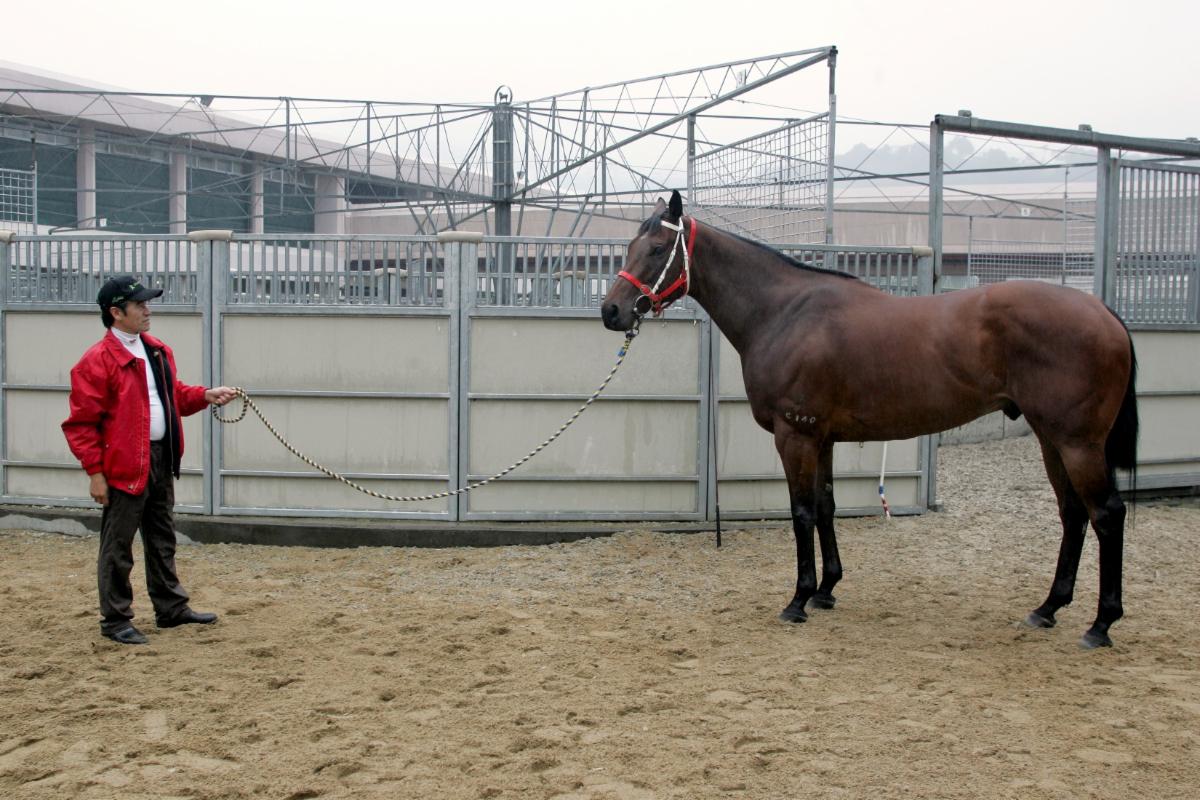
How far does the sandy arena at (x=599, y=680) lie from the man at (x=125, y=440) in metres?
0.27

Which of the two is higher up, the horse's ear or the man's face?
the horse's ear

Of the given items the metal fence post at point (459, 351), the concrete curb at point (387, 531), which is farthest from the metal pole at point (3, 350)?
the metal fence post at point (459, 351)

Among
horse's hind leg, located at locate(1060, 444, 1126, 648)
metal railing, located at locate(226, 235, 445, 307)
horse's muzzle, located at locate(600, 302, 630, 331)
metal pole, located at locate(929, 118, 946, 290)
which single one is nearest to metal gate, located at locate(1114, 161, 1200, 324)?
metal pole, located at locate(929, 118, 946, 290)

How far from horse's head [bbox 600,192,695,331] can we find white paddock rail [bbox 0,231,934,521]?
4.73ft

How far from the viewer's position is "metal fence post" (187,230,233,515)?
6.80 metres

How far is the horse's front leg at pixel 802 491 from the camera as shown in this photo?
4.96 m

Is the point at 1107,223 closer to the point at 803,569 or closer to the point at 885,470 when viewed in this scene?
the point at 885,470

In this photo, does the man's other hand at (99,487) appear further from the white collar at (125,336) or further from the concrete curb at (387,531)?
the concrete curb at (387,531)

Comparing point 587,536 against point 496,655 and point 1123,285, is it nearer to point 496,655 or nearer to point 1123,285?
point 496,655

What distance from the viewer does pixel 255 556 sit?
6.36 m

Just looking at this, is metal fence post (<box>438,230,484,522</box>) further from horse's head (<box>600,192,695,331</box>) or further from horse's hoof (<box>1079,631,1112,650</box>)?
horse's hoof (<box>1079,631,1112,650</box>)

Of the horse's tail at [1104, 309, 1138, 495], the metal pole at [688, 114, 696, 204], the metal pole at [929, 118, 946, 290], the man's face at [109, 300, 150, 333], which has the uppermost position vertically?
the metal pole at [688, 114, 696, 204]

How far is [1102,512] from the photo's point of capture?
4527 millimetres

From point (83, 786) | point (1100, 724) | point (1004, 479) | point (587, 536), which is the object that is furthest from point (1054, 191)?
point (83, 786)
